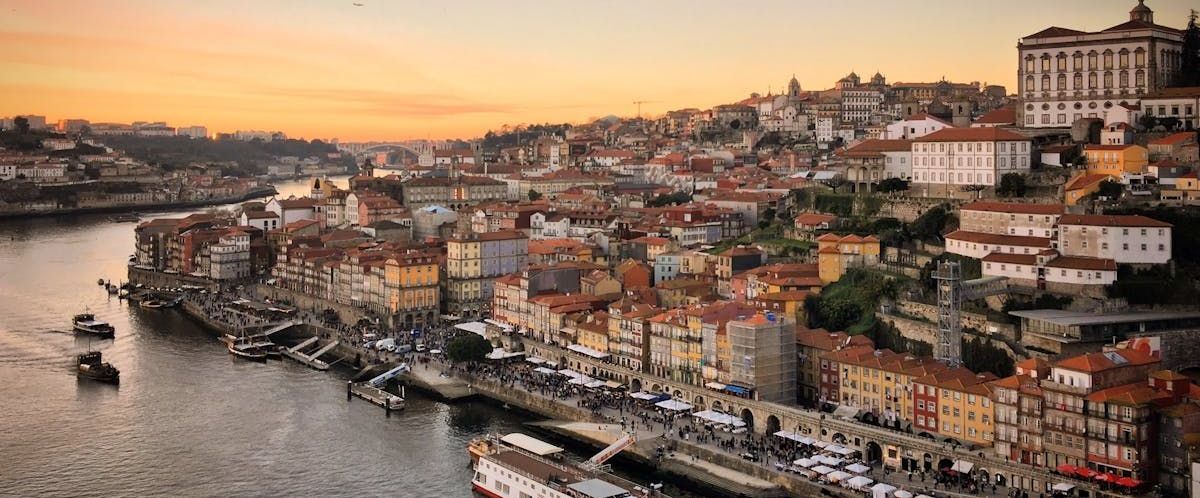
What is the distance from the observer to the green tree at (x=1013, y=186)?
101 feet

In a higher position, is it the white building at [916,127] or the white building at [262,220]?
the white building at [916,127]

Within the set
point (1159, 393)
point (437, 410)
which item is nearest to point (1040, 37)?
point (1159, 393)

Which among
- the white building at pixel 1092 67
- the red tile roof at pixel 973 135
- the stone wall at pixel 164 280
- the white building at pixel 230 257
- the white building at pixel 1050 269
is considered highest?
the white building at pixel 1092 67

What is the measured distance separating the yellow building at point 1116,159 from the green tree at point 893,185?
17.9 ft

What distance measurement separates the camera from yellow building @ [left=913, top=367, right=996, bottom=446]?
21266mm

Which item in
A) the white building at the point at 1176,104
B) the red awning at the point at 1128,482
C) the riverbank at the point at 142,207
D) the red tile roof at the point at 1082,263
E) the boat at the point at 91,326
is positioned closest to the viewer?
the red awning at the point at 1128,482

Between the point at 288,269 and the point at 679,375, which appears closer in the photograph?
the point at 679,375

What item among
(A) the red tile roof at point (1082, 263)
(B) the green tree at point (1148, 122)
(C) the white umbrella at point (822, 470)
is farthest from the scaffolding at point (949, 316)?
(B) the green tree at point (1148, 122)

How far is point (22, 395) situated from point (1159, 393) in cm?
2492

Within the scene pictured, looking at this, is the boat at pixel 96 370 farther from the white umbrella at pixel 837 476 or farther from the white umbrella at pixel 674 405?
the white umbrella at pixel 837 476

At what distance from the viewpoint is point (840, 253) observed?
30234mm

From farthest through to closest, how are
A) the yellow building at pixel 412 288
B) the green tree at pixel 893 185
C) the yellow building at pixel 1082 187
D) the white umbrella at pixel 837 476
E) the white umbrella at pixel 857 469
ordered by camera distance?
the yellow building at pixel 412 288 → the green tree at pixel 893 185 → the yellow building at pixel 1082 187 → the white umbrella at pixel 857 469 → the white umbrella at pixel 837 476

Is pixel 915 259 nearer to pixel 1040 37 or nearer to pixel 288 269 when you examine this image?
pixel 1040 37

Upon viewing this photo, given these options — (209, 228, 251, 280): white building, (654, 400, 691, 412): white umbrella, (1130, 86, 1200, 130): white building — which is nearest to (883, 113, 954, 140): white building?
(1130, 86, 1200, 130): white building
